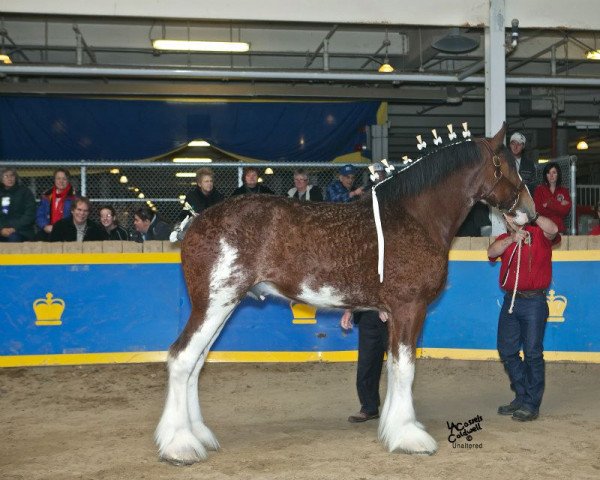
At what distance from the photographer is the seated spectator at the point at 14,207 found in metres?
8.19

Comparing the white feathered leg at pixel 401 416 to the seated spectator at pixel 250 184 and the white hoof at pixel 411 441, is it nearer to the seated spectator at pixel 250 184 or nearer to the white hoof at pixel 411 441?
the white hoof at pixel 411 441

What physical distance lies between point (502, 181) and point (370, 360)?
1.83 m

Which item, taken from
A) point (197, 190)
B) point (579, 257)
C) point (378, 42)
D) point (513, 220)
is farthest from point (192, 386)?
point (378, 42)

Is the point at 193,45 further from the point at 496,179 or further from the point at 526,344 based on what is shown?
the point at 526,344

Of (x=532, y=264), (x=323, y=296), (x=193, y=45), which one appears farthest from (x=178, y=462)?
(x=193, y=45)

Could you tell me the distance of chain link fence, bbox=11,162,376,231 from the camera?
8.25m

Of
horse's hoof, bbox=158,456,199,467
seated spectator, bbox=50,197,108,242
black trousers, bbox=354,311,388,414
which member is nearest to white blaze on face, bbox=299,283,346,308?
black trousers, bbox=354,311,388,414

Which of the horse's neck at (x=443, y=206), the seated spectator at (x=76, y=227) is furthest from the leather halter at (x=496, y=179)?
the seated spectator at (x=76, y=227)

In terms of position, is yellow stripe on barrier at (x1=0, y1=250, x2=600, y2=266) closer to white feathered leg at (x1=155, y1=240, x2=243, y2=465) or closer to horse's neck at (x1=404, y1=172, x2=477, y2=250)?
horse's neck at (x1=404, y1=172, x2=477, y2=250)

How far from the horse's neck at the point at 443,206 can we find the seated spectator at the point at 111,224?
15.0ft

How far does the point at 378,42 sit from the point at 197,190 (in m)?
8.93

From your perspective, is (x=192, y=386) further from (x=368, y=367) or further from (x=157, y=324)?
(x=157, y=324)

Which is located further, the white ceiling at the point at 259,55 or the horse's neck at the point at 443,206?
the white ceiling at the point at 259,55

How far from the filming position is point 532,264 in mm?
5633
